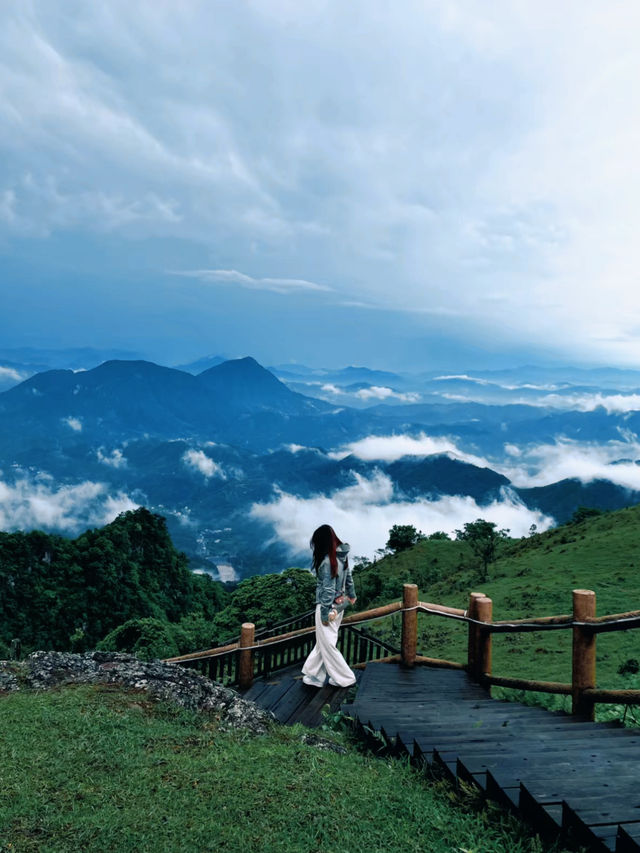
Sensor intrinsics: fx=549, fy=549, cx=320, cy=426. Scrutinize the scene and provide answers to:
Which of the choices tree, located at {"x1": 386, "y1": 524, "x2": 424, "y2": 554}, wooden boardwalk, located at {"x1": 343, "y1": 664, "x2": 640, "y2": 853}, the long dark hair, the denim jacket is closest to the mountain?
tree, located at {"x1": 386, "y1": 524, "x2": 424, "y2": 554}

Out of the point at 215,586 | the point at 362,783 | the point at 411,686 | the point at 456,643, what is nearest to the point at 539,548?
the point at 456,643

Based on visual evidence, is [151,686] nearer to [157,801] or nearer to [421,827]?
[157,801]

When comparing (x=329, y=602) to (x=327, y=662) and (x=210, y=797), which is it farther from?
(x=210, y=797)

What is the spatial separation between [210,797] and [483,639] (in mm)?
4386

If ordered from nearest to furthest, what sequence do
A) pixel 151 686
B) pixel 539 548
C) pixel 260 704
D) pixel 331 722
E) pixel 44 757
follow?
pixel 44 757 → pixel 331 722 → pixel 151 686 → pixel 260 704 → pixel 539 548

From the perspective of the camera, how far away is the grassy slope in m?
17.4

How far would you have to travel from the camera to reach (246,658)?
9336mm

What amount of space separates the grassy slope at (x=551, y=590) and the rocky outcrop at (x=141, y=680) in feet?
29.9

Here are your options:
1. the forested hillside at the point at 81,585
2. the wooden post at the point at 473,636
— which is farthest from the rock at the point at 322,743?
the forested hillside at the point at 81,585

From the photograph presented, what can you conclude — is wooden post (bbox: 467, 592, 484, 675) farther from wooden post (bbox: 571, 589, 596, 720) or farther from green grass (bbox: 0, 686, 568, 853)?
green grass (bbox: 0, 686, 568, 853)

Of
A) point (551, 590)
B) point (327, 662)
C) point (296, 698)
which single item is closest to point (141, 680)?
point (296, 698)

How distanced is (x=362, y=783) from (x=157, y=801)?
67.6 inches

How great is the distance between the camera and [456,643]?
2222 centimetres

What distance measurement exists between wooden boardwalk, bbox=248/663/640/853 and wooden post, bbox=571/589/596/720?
0.24 m
